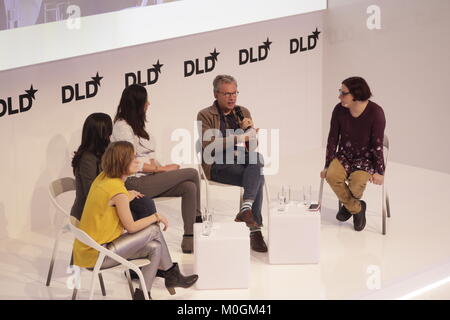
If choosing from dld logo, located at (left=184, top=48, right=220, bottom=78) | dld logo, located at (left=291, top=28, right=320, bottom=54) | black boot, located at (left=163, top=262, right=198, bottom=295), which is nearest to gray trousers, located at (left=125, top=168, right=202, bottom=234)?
black boot, located at (left=163, top=262, right=198, bottom=295)

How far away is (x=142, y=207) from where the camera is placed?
18.6 feet

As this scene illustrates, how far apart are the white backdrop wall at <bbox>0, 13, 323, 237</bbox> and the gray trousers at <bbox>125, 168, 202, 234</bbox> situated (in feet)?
3.31

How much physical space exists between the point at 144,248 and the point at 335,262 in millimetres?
1404

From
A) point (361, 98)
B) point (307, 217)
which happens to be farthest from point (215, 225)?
point (361, 98)

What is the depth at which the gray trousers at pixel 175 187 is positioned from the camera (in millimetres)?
5793

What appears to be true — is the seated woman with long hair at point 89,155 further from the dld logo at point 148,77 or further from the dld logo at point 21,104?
the dld logo at point 148,77

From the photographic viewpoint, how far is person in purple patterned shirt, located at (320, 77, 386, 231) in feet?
20.6

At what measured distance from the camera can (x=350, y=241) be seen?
6.10 m

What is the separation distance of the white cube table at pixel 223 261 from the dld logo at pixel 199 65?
8.26 feet

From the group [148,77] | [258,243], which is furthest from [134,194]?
[148,77]

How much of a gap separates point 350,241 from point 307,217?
60 cm

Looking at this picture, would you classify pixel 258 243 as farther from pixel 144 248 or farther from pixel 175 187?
pixel 144 248
